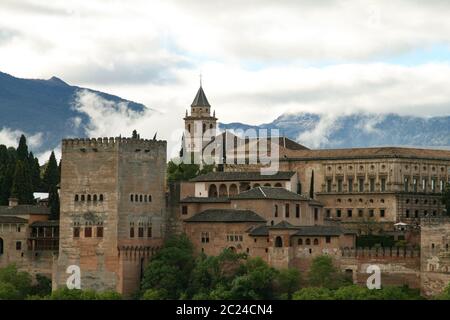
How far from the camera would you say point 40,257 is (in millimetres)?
106938

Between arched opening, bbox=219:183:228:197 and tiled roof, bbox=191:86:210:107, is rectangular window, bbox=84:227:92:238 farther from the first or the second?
tiled roof, bbox=191:86:210:107

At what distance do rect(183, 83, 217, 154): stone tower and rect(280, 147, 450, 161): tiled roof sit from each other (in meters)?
24.5

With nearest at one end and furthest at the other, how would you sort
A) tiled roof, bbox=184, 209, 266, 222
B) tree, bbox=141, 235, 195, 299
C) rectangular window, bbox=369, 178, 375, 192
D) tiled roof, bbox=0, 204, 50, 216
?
tree, bbox=141, 235, 195, 299, tiled roof, bbox=184, 209, 266, 222, tiled roof, bbox=0, 204, 50, 216, rectangular window, bbox=369, 178, 375, 192

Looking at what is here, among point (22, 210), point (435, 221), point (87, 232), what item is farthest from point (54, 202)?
point (435, 221)

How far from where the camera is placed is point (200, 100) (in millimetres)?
157000

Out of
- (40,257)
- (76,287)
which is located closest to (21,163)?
(40,257)

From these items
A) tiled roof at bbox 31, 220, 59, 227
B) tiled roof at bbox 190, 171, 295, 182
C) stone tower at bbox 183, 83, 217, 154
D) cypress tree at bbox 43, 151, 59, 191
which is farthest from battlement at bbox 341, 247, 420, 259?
stone tower at bbox 183, 83, 217, 154

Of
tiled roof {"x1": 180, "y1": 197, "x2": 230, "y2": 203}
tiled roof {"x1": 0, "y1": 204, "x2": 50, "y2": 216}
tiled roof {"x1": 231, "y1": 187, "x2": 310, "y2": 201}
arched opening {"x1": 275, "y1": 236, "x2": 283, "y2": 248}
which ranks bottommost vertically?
arched opening {"x1": 275, "y1": 236, "x2": 283, "y2": 248}

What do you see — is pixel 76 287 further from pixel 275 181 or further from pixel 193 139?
pixel 193 139

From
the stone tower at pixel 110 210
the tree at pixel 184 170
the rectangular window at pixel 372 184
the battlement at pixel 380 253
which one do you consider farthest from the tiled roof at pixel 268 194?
the rectangular window at pixel 372 184

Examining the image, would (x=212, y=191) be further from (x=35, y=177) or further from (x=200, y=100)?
(x=200, y=100)

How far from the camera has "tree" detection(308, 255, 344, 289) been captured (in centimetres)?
9550

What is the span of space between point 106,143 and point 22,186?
17046mm

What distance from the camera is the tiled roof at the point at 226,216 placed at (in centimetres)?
10156
